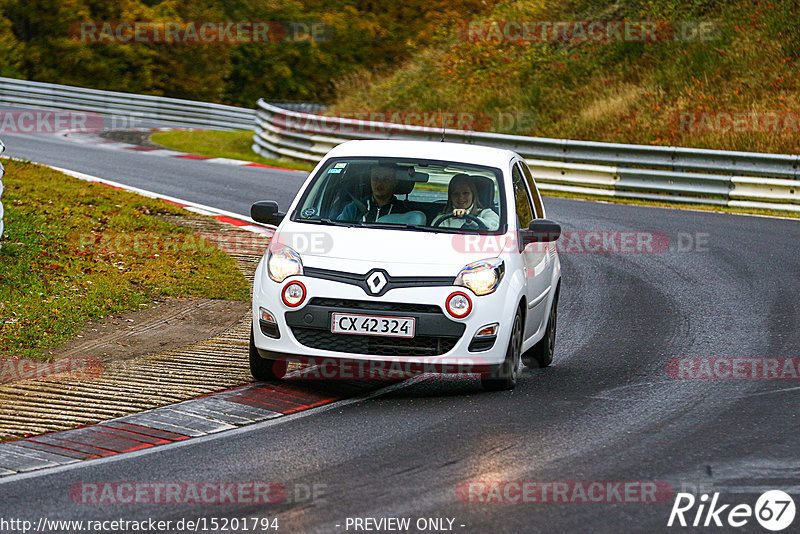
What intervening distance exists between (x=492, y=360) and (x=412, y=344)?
0.59 meters

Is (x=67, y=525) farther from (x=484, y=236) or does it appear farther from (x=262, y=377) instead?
(x=484, y=236)

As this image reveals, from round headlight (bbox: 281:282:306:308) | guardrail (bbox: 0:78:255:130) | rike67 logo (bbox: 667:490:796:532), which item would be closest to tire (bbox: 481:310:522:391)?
round headlight (bbox: 281:282:306:308)

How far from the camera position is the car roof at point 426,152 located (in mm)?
9078

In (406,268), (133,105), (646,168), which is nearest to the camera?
(406,268)

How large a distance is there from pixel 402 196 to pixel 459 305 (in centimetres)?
146

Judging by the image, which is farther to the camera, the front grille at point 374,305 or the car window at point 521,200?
the car window at point 521,200

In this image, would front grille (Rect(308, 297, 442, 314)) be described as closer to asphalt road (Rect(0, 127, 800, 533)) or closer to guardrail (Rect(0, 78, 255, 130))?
asphalt road (Rect(0, 127, 800, 533))

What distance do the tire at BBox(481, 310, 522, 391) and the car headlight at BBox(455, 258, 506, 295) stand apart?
0.34m

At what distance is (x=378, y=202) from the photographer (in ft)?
29.4

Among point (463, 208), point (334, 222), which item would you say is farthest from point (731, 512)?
point (334, 222)

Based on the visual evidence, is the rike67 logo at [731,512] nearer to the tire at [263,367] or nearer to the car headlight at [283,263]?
the car headlight at [283,263]

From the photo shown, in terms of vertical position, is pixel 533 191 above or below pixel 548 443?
above

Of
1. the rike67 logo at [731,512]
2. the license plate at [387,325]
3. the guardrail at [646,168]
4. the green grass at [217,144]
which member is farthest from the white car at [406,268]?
the green grass at [217,144]

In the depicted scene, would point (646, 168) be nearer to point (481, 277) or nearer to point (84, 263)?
point (84, 263)
